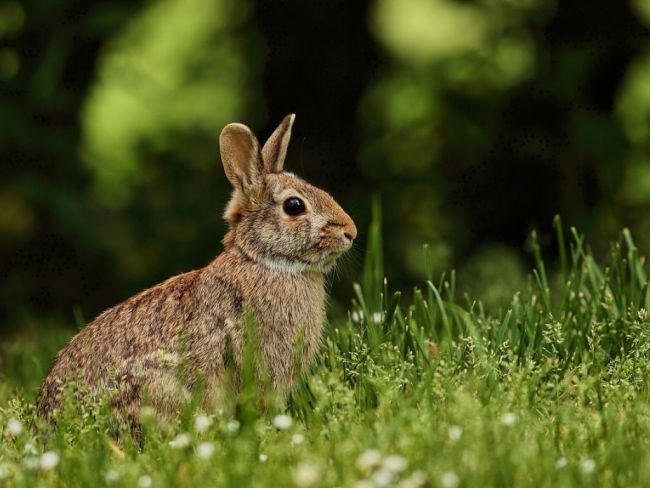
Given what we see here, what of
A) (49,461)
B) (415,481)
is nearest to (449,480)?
(415,481)

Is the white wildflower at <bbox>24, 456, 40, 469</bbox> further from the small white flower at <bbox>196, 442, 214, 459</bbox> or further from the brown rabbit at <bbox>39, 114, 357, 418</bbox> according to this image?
the brown rabbit at <bbox>39, 114, 357, 418</bbox>

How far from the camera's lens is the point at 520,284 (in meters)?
7.28

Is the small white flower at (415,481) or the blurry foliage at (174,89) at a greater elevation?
the blurry foliage at (174,89)

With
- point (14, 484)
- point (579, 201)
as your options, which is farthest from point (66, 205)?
point (14, 484)

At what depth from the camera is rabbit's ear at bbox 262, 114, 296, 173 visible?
538 cm

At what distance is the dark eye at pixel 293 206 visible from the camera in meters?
5.19

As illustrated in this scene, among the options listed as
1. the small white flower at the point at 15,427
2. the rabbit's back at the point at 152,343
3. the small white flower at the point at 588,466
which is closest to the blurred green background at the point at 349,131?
the rabbit's back at the point at 152,343

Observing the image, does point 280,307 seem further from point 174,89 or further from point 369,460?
point 174,89

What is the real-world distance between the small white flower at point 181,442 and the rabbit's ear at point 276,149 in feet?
5.76

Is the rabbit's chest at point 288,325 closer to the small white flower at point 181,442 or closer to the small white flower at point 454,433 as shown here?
the small white flower at point 181,442

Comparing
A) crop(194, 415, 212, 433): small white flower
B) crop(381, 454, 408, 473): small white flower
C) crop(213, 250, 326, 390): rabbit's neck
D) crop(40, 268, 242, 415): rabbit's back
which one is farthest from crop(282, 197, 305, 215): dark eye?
crop(381, 454, 408, 473): small white flower

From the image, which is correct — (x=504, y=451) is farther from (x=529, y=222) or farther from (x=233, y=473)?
(x=529, y=222)

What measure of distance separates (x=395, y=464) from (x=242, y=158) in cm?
220

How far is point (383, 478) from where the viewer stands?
130 inches
